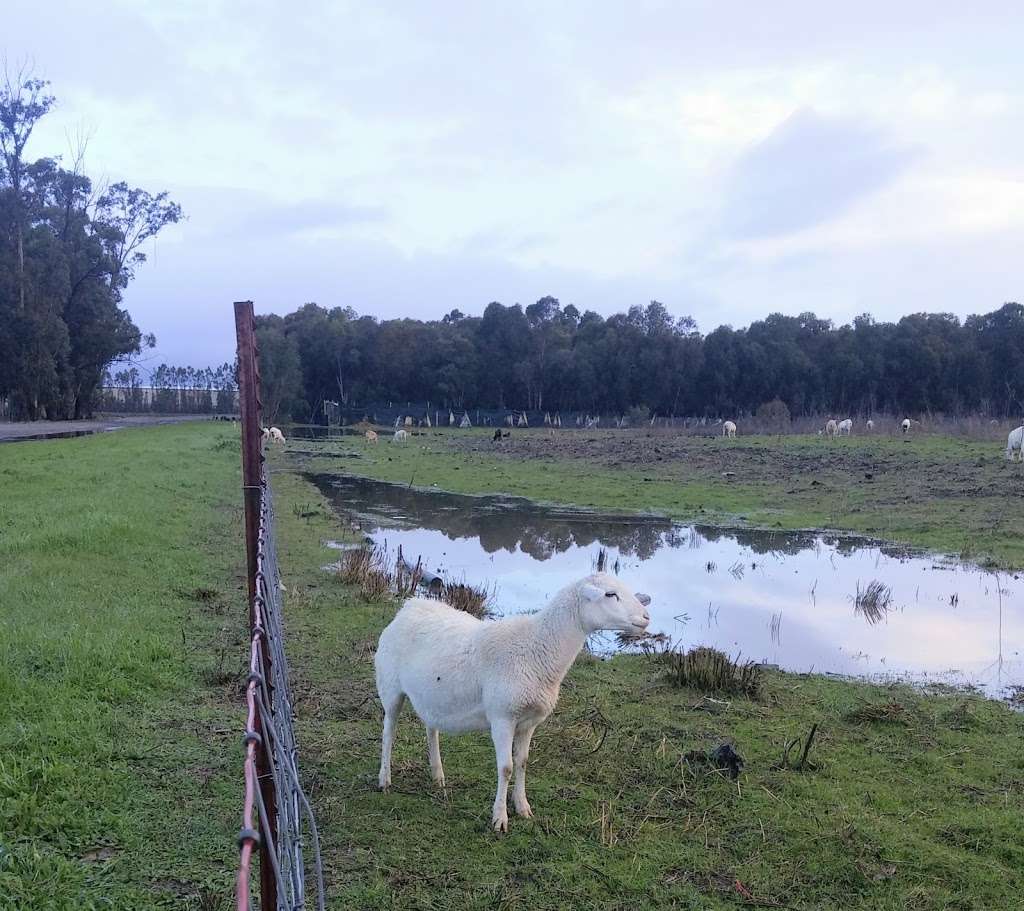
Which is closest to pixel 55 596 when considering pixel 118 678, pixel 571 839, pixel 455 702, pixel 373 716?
pixel 118 678

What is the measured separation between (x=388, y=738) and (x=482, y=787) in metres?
0.76

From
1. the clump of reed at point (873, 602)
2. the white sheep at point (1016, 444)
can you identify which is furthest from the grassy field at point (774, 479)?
the clump of reed at point (873, 602)

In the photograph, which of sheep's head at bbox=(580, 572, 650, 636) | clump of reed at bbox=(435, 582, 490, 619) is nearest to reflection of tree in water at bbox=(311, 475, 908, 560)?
clump of reed at bbox=(435, 582, 490, 619)

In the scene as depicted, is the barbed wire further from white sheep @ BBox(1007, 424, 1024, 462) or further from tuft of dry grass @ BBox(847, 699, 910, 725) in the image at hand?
white sheep @ BBox(1007, 424, 1024, 462)

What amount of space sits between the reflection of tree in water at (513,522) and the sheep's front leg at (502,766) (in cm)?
1055

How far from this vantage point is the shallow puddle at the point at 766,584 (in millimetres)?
10031

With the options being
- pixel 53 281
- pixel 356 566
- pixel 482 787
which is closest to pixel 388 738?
pixel 482 787

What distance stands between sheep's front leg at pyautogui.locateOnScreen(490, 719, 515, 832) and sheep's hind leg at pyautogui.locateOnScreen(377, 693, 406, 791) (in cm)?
91

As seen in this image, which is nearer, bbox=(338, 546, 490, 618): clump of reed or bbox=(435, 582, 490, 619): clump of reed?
bbox=(435, 582, 490, 619): clump of reed

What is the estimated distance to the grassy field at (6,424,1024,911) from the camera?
4.66 meters

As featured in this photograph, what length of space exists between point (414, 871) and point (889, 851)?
2.84 m

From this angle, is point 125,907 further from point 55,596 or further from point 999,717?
point 999,717

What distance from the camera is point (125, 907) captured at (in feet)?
13.8

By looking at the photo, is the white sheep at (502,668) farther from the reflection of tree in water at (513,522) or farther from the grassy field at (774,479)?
the grassy field at (774,479)
